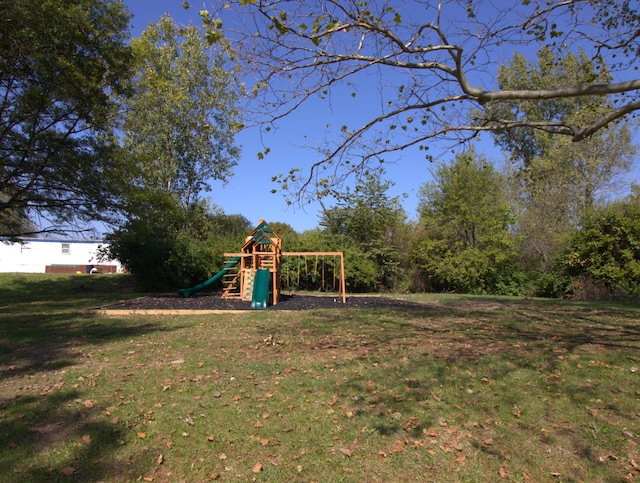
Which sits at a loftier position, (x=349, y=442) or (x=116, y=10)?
(x=116, y=10)

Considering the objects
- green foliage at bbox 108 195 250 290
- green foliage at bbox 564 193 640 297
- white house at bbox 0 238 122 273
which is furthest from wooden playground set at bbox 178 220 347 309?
white house at bbox 0 238 122 273

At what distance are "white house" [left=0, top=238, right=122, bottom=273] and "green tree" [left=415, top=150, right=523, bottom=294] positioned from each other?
2771 cm

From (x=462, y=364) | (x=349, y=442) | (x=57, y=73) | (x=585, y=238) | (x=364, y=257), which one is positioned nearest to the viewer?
(x=349, y=442)

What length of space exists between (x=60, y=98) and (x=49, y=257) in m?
30.9

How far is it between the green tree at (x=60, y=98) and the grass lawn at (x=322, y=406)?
290 inches

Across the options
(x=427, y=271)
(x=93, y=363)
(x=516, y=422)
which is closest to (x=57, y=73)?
(x=93, y=363)

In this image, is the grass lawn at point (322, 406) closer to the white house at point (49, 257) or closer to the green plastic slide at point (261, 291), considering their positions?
the green plastic slide at point (261, 291)

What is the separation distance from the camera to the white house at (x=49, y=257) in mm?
37906

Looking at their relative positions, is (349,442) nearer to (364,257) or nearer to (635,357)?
(635,357)

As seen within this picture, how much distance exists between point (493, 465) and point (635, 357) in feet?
12.4

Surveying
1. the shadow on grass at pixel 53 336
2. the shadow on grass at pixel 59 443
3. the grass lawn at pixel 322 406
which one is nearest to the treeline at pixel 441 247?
the shadow on grass at pixel 53 336

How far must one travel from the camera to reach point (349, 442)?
3779 mm

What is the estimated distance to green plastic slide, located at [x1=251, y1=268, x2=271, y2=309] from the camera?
12375 mm

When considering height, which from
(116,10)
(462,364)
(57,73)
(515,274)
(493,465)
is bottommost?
(493,465)
